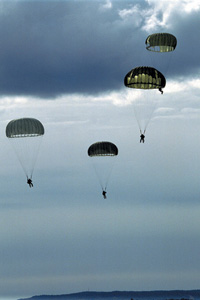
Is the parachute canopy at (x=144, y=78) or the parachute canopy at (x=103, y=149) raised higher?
the parachute canopy at (x=144, y=78)

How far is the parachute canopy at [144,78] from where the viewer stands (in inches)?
3265

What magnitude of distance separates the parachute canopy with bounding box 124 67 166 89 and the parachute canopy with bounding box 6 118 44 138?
12.9 m

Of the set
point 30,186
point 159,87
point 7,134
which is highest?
point 159,87

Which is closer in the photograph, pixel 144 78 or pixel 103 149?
pixel 144 78

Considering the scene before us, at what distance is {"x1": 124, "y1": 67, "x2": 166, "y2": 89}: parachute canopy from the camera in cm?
8294

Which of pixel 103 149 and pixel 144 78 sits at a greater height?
pixel 144 78

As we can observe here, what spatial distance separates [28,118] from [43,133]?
9.24 feet

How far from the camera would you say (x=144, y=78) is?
272 feet

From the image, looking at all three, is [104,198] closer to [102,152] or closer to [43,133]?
[102,152]

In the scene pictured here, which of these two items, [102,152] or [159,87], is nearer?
[159,87]

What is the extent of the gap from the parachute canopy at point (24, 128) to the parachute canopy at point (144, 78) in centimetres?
1289

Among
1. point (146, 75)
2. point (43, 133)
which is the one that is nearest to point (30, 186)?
point (43, 133)

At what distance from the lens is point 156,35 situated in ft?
277

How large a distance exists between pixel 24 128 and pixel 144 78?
661 inches
